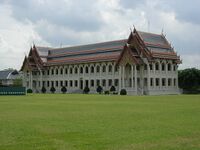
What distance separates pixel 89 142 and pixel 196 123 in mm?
6468

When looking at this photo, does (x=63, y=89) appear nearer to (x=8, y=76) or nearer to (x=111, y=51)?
(x=111, y=51)

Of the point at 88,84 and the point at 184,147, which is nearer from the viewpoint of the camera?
the point at 184,147

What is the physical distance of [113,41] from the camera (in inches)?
3514

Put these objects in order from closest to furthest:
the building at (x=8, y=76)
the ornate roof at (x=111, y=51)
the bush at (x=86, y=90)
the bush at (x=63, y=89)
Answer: the ornate roof at (x=111, y=51), the bush at (x=86, y=90), the bush at (x=63, y=89), the building at (x=8, y=76)

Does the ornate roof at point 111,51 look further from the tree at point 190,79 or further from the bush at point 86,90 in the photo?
the bush at point 86,90

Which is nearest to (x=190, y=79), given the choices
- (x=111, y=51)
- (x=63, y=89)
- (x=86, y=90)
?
(x=111, y=51)

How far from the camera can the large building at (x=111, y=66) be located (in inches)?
3073

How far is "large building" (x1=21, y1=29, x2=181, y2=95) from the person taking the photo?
78.1 m

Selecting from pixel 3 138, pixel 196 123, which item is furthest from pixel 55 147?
pixel 196 123

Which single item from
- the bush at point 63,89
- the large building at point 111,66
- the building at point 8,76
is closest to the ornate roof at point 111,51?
the large building at point 111,66

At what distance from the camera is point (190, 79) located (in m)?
85.7

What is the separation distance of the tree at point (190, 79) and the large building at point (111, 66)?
386 centimetres

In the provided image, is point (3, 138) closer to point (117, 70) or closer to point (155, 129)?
point (155, 129)

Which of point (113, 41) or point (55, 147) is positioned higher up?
point (113, 41)
